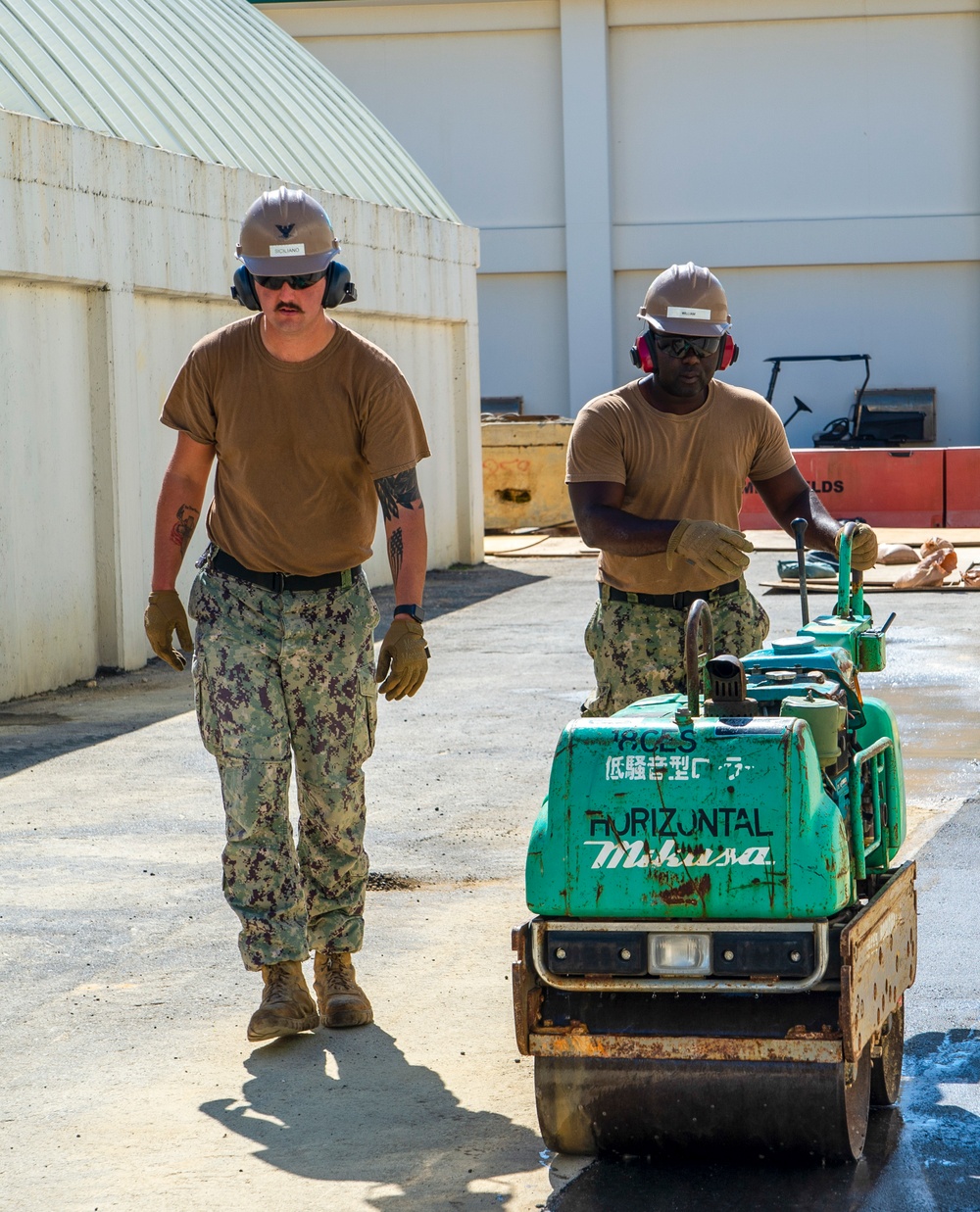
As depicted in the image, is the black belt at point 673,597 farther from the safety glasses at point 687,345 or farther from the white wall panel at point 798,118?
the white wall panel at point 798,118

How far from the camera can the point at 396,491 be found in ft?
15.8

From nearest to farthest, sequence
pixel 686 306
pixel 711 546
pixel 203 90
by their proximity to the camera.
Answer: pixel 711 546 < pixel 686 306 < pixel 203 90

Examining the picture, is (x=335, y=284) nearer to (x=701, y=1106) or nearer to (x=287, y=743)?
(x=287, y=743)

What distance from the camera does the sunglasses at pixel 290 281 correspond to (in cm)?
469

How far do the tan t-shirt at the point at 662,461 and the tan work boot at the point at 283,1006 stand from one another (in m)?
1.38

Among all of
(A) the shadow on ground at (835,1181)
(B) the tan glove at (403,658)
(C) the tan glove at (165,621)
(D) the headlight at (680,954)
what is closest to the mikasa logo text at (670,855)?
(D) the headlight at (680,954)

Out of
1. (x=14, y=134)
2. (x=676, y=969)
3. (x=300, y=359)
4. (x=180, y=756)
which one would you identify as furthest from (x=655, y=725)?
(x=14, y=134)

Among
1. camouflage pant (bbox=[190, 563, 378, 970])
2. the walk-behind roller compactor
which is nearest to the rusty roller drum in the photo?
the walk-behind roller compactor

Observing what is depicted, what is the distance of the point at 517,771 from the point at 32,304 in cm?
468

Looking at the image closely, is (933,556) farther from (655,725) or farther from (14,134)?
(655,725)

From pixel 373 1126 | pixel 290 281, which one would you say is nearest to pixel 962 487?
pixel 290 281

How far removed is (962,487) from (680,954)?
17.9 meters

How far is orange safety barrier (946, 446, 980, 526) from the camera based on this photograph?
810 inches

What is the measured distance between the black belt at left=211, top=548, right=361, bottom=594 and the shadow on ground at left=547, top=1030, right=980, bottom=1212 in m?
1.68
